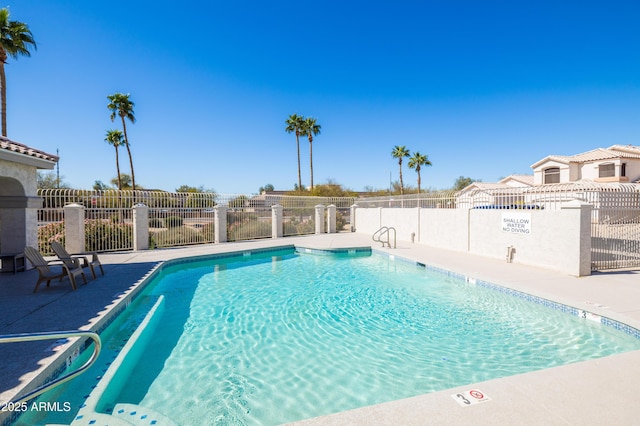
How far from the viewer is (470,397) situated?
2.67 m

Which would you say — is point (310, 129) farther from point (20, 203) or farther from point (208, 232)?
point (20, 203)

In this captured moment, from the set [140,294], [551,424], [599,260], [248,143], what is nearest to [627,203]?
[599,260]

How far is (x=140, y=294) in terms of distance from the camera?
703 cm

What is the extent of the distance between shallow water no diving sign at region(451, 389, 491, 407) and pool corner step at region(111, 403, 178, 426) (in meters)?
2.66

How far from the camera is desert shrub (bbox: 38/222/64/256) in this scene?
11039mm

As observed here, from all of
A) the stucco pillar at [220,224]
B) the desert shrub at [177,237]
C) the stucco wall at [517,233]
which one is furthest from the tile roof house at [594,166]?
the desert shrub at [177,237]

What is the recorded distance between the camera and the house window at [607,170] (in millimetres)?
27784

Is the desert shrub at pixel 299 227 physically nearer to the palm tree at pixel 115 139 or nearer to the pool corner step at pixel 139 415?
the pool corner step at pixel 139 415

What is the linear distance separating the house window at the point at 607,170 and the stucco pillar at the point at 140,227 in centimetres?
3759

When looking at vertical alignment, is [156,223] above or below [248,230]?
above

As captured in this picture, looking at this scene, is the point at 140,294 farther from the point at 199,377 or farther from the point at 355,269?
the point at 355,269

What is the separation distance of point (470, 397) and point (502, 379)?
1.93ft

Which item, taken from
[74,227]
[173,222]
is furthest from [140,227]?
[74,227]

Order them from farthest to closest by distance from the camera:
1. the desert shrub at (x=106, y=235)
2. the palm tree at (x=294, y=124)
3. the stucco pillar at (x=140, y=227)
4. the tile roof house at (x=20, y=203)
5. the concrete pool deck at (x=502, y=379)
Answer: the palm tree at (x=294, y=124)
the stucco pillar at (x=140, y=227)
the desert shrub at (x=106, y=235)
the tile roof house at (x=20, y=203)
the concrete pool deck at (x=502, y=379)
